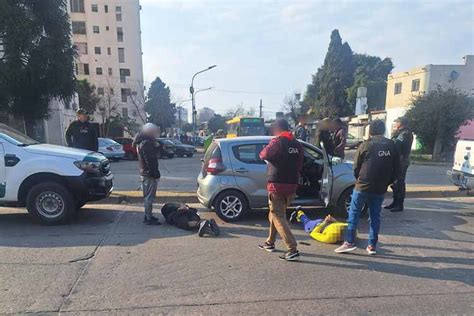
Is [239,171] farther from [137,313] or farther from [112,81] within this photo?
[112,81]

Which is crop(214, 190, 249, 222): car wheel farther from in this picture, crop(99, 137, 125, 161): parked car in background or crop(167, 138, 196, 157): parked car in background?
crop(167, 138, 196, 157): parked car in background

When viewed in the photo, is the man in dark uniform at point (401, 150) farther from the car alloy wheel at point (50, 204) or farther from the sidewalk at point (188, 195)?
the car alloy wheel at point (50, 204)

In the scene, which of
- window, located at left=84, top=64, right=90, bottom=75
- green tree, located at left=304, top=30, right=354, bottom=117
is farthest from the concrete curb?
window, located at left=84, top=64, right=90, bottom=75

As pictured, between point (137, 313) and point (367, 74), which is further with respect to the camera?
point (367, 74)

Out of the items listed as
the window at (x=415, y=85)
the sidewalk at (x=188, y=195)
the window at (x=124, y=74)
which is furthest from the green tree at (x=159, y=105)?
the sidewalk at (x=188, y=195)

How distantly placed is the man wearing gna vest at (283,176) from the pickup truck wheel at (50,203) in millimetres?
3592

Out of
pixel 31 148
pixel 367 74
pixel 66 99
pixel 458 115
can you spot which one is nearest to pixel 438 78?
pixel 458 115

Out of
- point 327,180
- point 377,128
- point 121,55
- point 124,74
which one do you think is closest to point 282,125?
point 377,128

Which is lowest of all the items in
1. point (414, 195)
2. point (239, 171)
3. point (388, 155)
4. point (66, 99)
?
point (414, 195)

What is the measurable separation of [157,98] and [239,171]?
61.4 m

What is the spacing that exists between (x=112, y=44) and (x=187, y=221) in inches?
2626

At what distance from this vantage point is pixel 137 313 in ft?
11.1

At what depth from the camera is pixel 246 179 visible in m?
6.54

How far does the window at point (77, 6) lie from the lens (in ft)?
204
